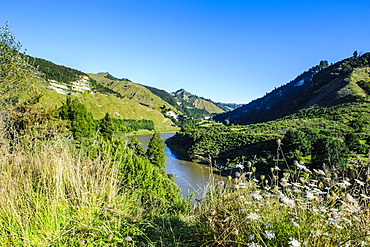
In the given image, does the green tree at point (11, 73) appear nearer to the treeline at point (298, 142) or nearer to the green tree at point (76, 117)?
the green tree at point (76, 117)

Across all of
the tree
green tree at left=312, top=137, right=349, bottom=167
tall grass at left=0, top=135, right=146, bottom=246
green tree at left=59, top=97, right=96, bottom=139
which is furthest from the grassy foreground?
green tree at left=59, top=97, right=96, bottom=139

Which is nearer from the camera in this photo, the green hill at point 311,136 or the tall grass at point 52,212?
the tall grass at point 52,212

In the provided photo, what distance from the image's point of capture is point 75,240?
228 cm

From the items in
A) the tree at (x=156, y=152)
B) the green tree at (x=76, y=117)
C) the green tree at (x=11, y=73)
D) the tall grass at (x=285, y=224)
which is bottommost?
the tree at (x=156, y=152)

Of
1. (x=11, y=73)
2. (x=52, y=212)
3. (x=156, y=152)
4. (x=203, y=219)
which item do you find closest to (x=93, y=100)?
(x=156, y=152)

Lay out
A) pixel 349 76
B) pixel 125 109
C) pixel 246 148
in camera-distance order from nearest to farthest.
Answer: pixel 246 148 → pixel 349 76 → pixel 125 109

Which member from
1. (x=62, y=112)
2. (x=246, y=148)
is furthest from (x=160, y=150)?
(x=246, y=148)

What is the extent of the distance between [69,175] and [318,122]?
59041mm

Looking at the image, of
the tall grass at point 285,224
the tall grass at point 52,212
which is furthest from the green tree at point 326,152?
the tall grass at point 52,212

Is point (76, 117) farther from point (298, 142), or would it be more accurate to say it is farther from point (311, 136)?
point (311, 136)

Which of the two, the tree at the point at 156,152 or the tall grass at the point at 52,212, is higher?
the tall grass at the point at 52,212

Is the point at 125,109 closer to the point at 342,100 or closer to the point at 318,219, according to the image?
the point at 342,100

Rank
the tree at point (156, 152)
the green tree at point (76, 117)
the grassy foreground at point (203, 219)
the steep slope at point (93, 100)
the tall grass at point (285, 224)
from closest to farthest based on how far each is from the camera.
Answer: the tall grass at point (285, 224), the grassy foreground at point (203, 219), the green tree at point (76, 117), the tree at point (156, 152), the steep slope at point (93, 100)

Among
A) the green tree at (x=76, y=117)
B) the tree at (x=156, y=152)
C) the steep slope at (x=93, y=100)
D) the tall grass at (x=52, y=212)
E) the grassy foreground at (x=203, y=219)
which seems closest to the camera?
the grassy foreground at (x=203, y=219)
